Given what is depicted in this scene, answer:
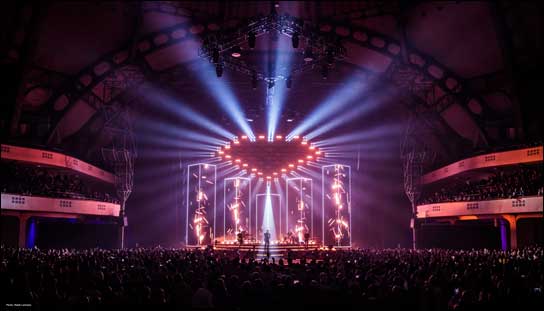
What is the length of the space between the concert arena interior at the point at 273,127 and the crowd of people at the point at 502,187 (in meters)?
0.15

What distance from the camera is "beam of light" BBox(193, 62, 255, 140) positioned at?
33906 mm

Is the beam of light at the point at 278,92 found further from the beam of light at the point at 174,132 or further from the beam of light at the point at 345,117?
the beam of light at the point at 174,132

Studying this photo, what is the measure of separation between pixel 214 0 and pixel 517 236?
20817 millimetres

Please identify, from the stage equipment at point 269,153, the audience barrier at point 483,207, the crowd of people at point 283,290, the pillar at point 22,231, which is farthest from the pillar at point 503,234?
the pillar at point 22,231

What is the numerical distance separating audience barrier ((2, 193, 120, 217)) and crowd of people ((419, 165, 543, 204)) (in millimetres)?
19867

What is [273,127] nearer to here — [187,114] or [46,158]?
[187,114]

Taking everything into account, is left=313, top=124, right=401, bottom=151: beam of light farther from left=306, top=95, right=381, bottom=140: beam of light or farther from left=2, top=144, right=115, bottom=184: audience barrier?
left=2, top=144, right=115, bottom=184: audience barrier

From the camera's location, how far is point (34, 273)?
1133cm

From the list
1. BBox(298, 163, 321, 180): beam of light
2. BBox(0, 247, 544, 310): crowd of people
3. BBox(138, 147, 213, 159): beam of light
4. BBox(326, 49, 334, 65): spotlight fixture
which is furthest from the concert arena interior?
BBox(0, 247, 544, 310): crowd of people

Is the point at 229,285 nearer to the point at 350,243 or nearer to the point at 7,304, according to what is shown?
the point at 7,304

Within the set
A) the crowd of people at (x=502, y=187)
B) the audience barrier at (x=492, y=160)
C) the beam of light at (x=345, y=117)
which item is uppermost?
the beam of light at (x=345, y=117)

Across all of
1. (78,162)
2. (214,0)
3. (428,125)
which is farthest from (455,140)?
(78,162)

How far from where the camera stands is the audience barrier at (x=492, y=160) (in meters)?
25.4

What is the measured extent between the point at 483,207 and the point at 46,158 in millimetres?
23272
